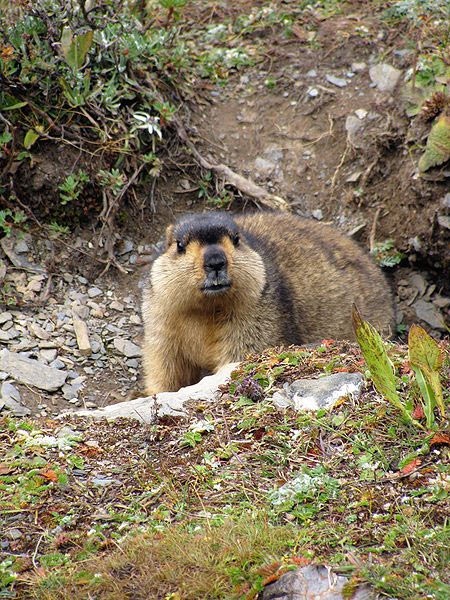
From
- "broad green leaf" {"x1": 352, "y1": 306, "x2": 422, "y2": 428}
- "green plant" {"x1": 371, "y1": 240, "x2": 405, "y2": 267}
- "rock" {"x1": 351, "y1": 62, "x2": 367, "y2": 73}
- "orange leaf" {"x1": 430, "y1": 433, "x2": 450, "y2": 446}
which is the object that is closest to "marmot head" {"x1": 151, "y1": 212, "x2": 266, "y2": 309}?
"broad green leaf" {"x1": 352, "y1": 306, "x2": 422, "y2": 428}

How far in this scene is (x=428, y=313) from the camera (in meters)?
9.01

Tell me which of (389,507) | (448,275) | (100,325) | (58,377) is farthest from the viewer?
(448,275)

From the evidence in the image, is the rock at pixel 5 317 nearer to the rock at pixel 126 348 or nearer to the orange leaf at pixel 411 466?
the rock at pixel 126 348

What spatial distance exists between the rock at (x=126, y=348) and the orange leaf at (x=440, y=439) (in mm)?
4442

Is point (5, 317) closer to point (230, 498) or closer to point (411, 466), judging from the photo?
point (230, 498)

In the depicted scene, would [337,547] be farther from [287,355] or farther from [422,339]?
[287,355]

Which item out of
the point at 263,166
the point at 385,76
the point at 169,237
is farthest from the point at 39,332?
the point at 385,76

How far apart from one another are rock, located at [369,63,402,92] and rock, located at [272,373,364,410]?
16.9 ft

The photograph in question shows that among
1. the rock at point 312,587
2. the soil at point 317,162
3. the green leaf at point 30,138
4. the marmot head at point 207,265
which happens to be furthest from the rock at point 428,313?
the rock at point 312,587

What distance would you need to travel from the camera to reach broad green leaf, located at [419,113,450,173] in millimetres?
8289

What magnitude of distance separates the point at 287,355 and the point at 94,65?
432 cm

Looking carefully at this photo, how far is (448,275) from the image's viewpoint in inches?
353

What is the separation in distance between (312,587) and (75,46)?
20.5 ft

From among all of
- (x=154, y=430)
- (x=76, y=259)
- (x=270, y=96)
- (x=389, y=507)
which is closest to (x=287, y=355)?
(x=154, y=430)
